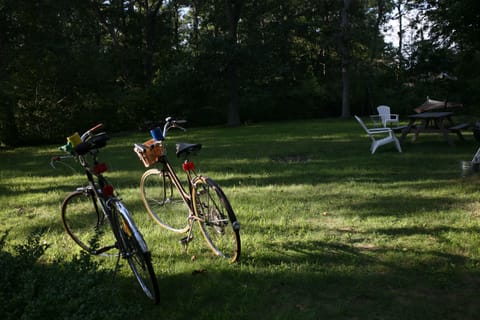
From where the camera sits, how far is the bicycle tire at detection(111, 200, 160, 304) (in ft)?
8.74

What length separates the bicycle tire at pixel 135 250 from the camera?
2.66 metres

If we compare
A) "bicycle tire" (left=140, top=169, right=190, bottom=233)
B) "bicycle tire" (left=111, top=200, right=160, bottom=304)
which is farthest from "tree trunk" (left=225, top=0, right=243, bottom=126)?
"bicycle tire" (left=111, top=200, right=160, bottom=304)

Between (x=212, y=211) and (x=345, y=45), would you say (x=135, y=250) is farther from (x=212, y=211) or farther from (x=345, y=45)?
(x=345, y=45)

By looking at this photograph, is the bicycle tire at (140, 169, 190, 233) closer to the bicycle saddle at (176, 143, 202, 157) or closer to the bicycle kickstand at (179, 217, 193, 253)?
the bicycle kickstand at (179, 217, 193, 253)

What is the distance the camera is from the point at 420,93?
20453 millimetres

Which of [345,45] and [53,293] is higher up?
[345,45]

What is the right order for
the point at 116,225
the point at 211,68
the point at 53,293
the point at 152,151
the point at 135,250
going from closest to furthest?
the point at 53,293 < the point at 135,250 < the point at 116,225 < the point at 152,151 < the point at 211,68

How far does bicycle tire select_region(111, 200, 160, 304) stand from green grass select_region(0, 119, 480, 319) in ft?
0.36

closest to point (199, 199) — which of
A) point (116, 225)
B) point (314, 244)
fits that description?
point (116, 225)

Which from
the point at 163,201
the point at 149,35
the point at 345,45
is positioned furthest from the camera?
the point at 149,35

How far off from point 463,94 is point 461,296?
19.1m

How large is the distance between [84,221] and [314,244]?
2553mm

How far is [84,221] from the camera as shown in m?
4.67

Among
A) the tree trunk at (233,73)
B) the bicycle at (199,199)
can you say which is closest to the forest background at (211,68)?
the tree trunk at (233,73)
